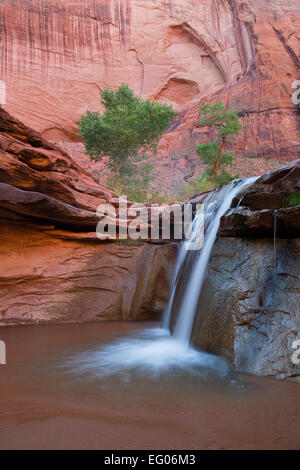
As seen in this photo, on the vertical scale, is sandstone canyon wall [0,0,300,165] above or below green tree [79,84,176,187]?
above

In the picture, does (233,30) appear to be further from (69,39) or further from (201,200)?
(201,200)

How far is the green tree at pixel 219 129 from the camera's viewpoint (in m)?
19.9

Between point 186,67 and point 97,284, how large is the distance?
3428cm

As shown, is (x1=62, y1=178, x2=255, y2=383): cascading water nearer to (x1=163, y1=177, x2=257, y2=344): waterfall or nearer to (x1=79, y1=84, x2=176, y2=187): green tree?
(x1=163, y1=177, x2=257, y2=344): waterfall

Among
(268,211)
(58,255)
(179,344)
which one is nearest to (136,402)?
(179,344)

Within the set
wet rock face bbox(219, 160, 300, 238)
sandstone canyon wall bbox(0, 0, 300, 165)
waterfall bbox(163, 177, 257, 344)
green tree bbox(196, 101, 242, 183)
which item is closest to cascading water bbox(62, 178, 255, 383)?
waterfall bbox(163, 177, 257, 344)

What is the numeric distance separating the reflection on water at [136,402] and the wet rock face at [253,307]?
10.7 inches

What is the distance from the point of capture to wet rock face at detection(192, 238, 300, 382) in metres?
4.09

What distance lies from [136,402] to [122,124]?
17127mm

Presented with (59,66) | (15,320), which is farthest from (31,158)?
(59,66)

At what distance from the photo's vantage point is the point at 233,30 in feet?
110

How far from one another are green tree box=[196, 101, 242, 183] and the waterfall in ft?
41.1

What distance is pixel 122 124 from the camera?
18156 mm

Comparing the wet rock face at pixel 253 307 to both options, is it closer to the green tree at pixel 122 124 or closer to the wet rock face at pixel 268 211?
the wet rock face at pixel 268 211
